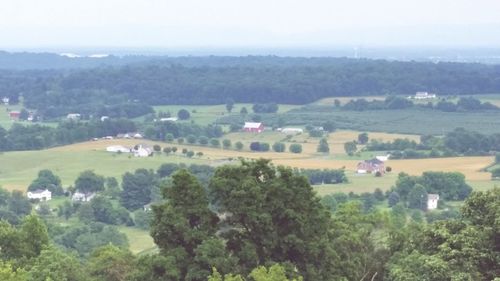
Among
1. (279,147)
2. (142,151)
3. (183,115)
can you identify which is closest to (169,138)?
(142,151)

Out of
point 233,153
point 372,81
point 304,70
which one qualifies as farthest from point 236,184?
point 304,70

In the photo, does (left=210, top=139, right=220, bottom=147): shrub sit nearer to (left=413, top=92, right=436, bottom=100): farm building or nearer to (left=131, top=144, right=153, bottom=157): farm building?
(left=131, top=144, right=153, bottom=157): farm building

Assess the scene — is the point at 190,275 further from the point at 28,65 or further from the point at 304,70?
the point at 28,65

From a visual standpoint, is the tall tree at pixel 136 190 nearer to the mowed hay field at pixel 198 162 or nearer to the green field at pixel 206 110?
the mowed hay field at pixel 198 162

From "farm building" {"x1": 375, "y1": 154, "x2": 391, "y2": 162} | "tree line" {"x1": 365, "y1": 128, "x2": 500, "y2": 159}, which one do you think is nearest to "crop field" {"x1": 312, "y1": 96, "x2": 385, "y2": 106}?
"tree line" {"x1": 365, "y1": 128, "x2": 500, "y2": 159}

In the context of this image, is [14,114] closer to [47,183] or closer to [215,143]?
[215,143]

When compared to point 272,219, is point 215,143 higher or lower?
lower
